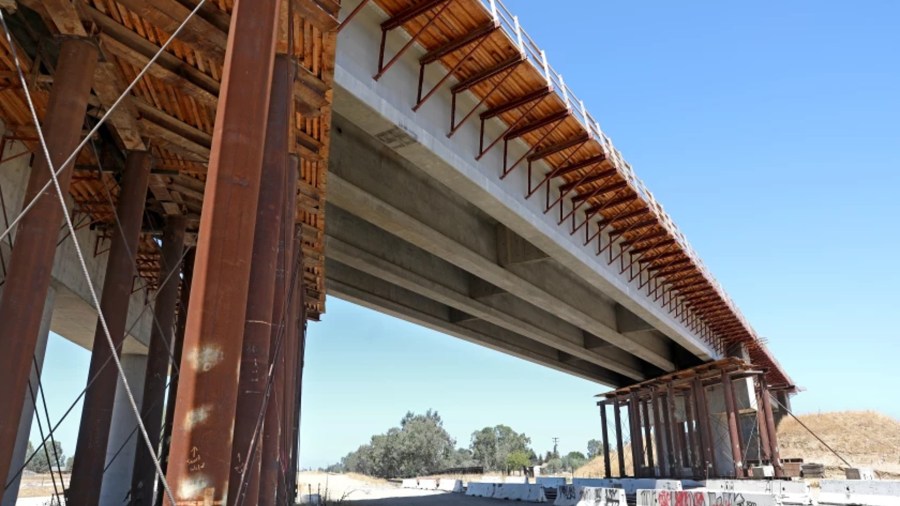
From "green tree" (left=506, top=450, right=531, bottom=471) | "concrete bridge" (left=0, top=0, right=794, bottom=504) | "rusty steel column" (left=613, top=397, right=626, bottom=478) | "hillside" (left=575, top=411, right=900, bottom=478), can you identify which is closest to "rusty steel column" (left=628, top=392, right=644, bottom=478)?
"rusty steel column" (left=613, top=397, right=626, bottom=478)

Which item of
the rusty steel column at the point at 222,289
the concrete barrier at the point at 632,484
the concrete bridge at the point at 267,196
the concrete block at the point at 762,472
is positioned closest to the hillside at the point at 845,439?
the concrete block at the point at 762,472

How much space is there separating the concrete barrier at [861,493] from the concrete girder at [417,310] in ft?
50.0

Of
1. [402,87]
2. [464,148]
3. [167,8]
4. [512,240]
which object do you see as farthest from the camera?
[512,240]

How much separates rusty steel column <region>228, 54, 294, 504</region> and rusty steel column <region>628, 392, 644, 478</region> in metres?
42.2

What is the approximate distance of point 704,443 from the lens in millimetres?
38812

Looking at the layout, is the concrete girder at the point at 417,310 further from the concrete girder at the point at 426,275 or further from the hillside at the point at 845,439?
the hillside at the point at 845,439

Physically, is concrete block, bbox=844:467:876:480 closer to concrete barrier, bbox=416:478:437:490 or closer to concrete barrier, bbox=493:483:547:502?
concrete barrier, bbox=493:483:547:502

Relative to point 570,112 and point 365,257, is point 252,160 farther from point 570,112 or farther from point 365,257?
point 365,257

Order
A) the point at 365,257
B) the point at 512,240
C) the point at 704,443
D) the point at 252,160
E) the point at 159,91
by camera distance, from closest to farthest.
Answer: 1. the point at 252,160
2. the point at 159,91
3. the point at 365,257
4. the point at 512,240
5. the point at 704,443

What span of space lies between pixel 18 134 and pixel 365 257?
9.18 metres

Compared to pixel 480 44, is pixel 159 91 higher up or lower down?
lower down

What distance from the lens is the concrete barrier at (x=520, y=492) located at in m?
29.8

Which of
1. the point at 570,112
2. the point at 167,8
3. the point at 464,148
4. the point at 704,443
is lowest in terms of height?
the point at 704,443

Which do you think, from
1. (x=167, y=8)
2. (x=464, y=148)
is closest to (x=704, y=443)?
(x=464, y=148)
